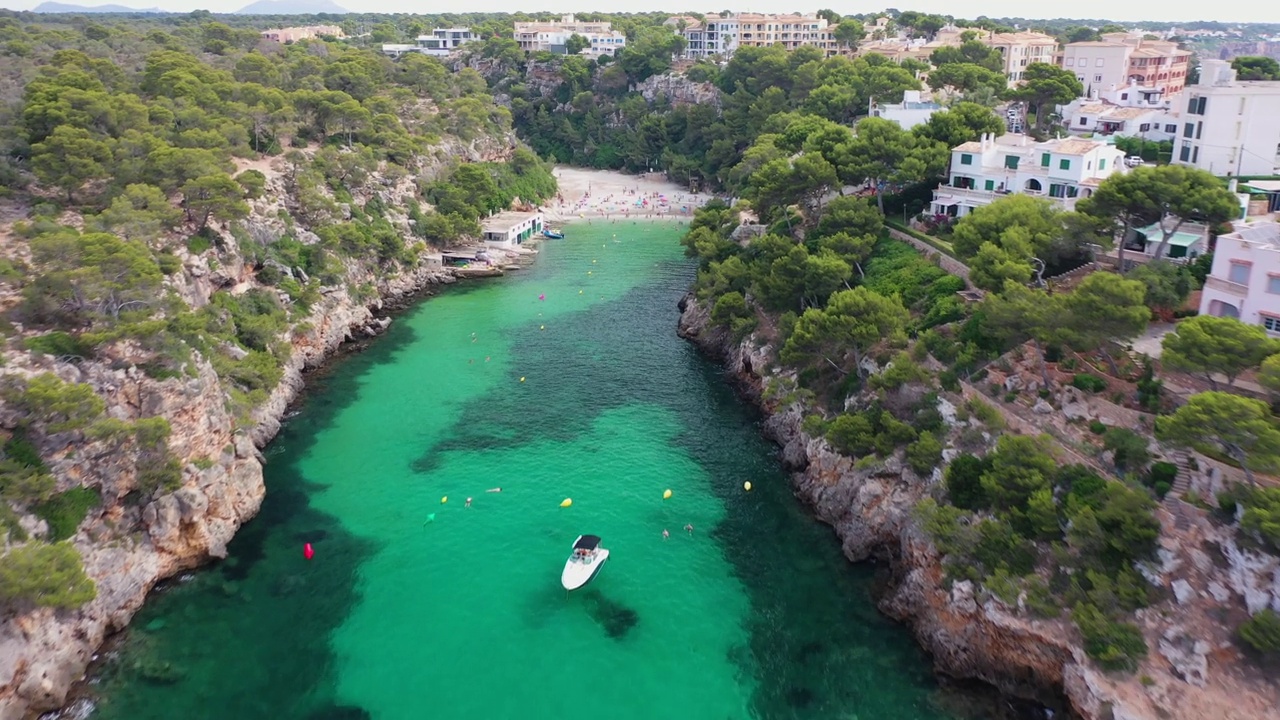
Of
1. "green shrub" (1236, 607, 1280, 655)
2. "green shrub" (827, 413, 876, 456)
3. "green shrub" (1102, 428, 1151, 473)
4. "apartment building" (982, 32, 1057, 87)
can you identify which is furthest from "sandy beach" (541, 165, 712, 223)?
"green shrub" (1236, 607, 1280, 655)

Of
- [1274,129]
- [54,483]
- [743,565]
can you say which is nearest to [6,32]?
[54,483]

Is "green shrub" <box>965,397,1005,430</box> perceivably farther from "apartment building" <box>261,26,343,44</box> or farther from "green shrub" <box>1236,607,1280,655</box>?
"apartment building" <box>261,26,343,44</box>

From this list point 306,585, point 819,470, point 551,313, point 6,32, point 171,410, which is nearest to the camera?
point 306,585

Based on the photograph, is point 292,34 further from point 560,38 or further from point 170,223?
point 170,223

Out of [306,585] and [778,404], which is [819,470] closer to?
[778,404]

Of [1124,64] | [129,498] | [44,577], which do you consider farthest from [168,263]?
[1124,64]

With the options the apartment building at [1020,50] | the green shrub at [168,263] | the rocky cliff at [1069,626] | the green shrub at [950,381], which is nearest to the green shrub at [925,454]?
the rocky cliff at [1069,626]

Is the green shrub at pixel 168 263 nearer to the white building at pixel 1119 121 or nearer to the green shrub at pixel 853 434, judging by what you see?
the green shrub at pixel 853 434
